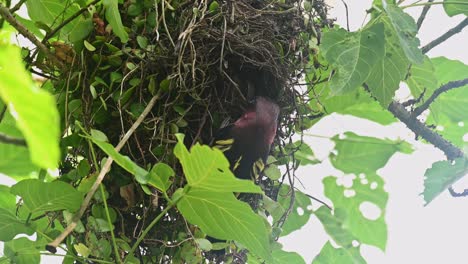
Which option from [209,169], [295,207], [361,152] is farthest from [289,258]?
[209,169]

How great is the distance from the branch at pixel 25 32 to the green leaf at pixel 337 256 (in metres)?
0.50

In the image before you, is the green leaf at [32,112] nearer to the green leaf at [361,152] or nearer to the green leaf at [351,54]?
Answer: the green leaf at [351,54]

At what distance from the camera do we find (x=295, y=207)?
34.9 inches

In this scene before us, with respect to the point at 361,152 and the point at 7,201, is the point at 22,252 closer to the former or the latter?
the point at 7,201

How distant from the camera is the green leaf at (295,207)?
844 millimetres

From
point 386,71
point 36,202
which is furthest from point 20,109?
point 386,71

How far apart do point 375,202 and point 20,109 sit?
0.82 metres

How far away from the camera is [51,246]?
1.45 ft

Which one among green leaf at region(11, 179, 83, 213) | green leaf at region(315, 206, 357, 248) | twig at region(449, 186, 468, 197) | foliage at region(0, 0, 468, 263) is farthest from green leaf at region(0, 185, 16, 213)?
twig at region(449, 186, 468, 197)

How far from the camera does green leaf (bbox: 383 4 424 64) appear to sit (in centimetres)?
70

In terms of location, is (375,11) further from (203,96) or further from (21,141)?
(21,141)

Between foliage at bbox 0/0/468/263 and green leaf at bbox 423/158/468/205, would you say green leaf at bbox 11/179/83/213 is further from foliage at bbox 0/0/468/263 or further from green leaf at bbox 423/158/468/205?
green leaf at bbox 423/158/468/205

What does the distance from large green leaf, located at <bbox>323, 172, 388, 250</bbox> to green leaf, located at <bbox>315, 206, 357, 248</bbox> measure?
6 cm

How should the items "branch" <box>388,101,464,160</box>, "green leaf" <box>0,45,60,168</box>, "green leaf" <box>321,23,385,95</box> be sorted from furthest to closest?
"branch" <box>388,101,464,160</box> → "green leaf" <box>321,23,385,95</box> → "green leaf" <box>0,45,60,168</box>
